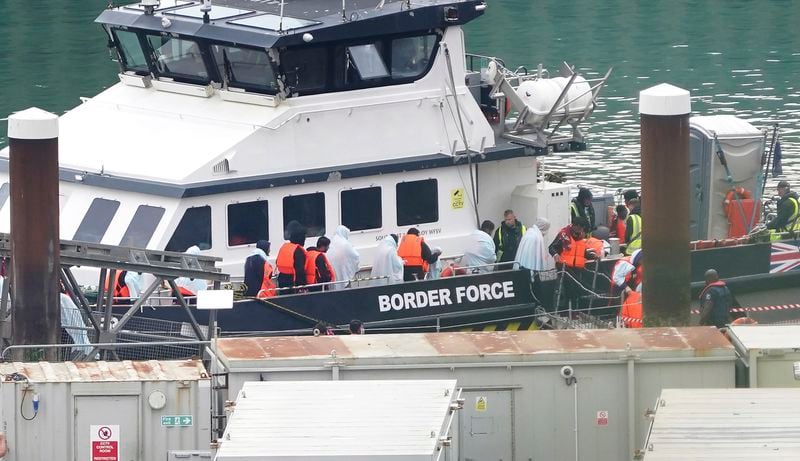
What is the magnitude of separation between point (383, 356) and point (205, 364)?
64.8 inches

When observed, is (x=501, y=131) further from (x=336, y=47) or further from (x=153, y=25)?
(x=153, y=25)

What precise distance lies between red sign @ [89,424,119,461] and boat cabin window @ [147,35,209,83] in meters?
5.73

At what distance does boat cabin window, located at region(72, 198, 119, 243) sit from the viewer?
1805 cm

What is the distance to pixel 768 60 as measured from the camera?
126 ft

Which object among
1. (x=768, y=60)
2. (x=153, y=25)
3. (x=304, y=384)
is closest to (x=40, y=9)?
(x=768, y=60)

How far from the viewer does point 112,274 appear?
1617 cm

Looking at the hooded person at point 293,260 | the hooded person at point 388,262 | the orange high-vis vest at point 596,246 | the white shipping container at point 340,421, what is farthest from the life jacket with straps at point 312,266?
the white shipping container at point 340,421

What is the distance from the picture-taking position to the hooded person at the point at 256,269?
17734 millimetres

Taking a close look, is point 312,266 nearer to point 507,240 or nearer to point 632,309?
point 507,240

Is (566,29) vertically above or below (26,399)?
above

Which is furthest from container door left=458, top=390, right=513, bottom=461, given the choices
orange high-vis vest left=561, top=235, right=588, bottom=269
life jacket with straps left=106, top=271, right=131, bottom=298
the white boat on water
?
orange high-vis vest left=561, top=235, right=588, bottom=269

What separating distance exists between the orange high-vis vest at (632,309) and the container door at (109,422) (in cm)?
558

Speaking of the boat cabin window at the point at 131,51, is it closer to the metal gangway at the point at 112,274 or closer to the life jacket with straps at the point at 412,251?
the metal gangway at the point at 112,274

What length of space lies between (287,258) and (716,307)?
4.14m
